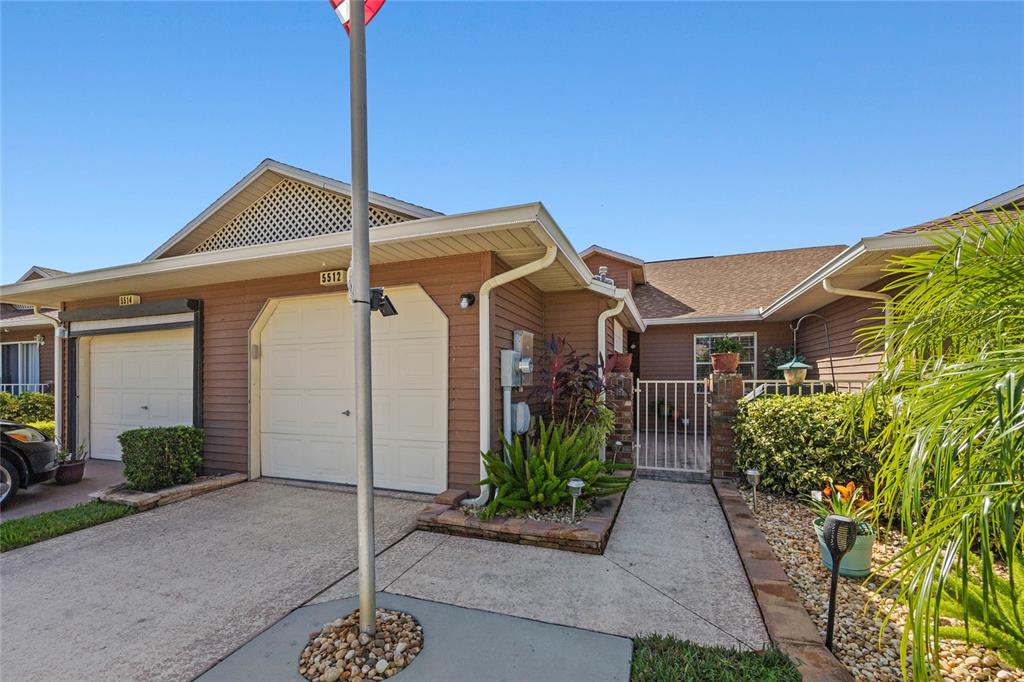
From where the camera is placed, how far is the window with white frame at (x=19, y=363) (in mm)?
11391

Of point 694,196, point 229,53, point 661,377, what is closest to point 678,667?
point 229,53

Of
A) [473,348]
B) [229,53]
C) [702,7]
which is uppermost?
[702,7]

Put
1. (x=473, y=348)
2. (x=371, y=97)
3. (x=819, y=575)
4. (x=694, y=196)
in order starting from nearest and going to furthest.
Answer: (x=371, y=97), (x=819, y=575), (x=473, y=348), (x=694, y=196)

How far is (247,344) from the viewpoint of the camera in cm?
580

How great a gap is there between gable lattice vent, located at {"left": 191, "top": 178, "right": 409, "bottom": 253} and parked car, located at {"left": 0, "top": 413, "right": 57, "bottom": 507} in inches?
122

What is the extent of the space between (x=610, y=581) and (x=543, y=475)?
128 cm

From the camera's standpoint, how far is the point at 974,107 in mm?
5301

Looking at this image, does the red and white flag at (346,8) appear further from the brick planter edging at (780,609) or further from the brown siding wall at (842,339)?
the brown siding wall at (842,339)

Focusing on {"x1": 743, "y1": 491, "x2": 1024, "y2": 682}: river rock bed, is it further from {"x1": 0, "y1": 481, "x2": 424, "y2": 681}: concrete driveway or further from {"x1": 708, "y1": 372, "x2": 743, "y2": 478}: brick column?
{"x1": 0, "y1": 481, "x2": 424, "y2": 681}: concrete driveway

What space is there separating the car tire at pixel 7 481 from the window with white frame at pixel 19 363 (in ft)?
30.7

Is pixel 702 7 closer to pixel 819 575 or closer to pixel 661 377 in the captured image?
pixel 819 575

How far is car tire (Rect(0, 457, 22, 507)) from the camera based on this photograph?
15.8ft

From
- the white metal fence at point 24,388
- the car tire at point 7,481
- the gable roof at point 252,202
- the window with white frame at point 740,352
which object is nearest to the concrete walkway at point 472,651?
the gable roof at point 252,202

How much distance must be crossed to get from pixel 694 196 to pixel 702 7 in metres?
4.14
